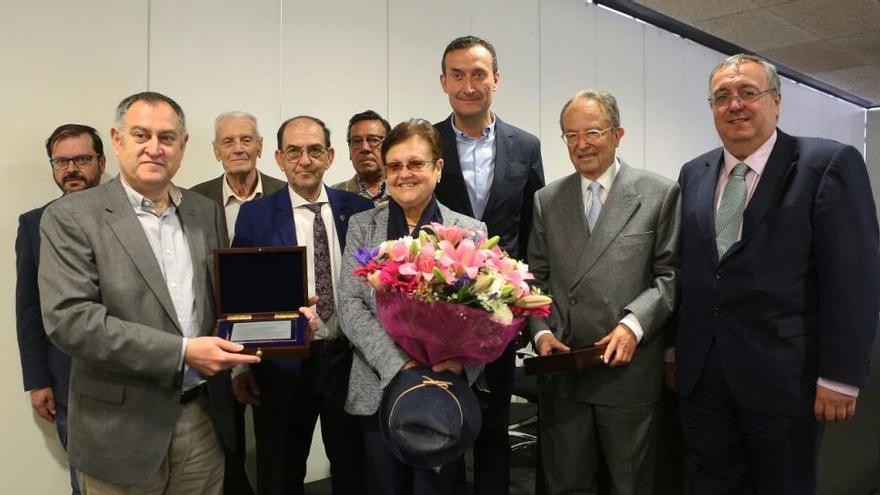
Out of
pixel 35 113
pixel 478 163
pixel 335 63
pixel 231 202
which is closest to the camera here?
pixel 478 163

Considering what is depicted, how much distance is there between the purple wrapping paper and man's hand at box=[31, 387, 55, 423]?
1.92 metres

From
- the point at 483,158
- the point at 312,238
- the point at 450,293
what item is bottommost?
the point at 450,293

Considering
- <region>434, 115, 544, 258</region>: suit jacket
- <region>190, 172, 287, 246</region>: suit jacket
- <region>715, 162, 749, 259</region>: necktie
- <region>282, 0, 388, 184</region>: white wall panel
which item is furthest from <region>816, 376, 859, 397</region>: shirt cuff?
<region>282, 0, 388, 184</region>: white wall panel

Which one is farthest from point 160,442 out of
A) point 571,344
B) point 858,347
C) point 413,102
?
point 413,102

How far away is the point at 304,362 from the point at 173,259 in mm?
741

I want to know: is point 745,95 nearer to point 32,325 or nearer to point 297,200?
point 297,200

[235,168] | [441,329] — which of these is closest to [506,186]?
[441,329]

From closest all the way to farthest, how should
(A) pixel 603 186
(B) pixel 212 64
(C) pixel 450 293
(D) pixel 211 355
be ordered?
(C) pixel 450 293 < (D) pixel 211 355 < (A) pixel 603 186 < (B) pixel 212 64

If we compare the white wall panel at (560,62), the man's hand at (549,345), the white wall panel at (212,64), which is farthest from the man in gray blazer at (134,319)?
the white wall panel at (560,62)

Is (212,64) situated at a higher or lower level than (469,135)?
higher

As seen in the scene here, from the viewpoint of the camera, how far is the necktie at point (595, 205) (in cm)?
237

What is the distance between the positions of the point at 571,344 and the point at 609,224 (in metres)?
0.45

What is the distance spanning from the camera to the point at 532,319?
7.87 ft

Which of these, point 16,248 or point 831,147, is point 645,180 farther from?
point 16,248
